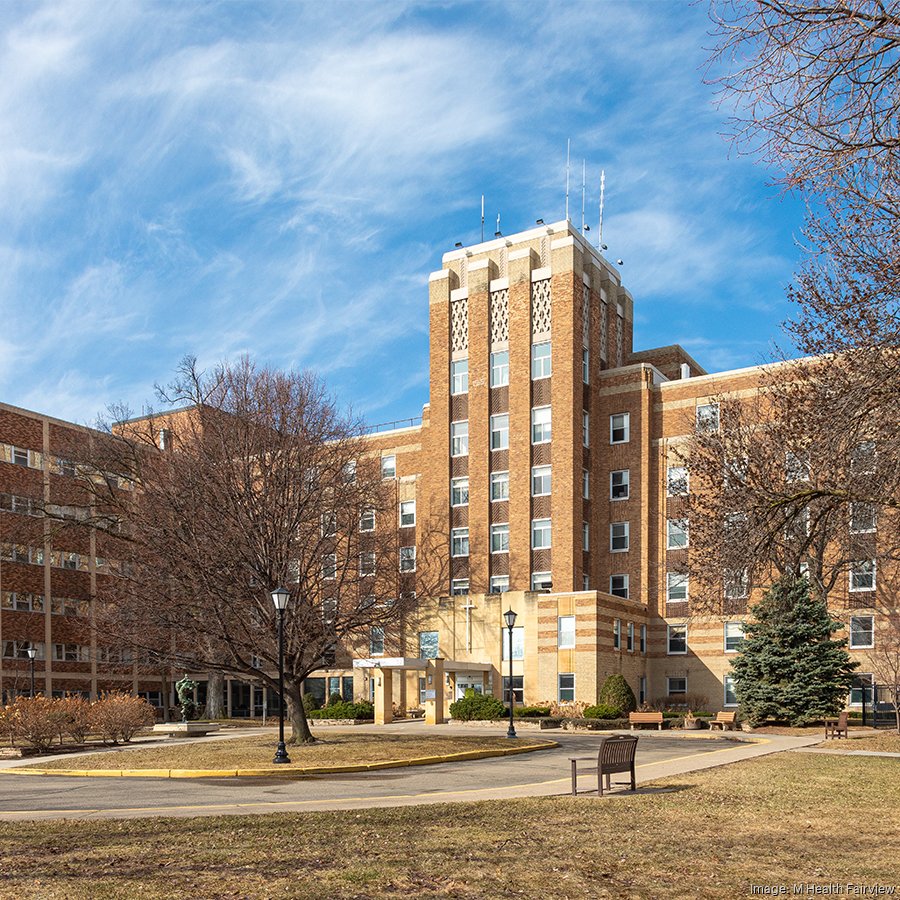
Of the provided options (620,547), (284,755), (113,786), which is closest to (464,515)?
(620,547)

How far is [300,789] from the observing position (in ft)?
63.6

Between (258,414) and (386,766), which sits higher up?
(258,414)

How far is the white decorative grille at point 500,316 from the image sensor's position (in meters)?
62.2

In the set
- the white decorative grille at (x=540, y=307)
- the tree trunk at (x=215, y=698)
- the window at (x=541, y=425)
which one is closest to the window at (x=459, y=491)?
Answer: the window at (x=541, y=425)

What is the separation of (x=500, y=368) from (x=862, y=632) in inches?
966

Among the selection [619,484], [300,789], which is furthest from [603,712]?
[300,789]

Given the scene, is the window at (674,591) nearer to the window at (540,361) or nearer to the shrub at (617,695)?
the shrub at (617,695)

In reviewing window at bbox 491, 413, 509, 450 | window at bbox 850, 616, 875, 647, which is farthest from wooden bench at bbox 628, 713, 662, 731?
window at bbox 491, 413, 509, 450

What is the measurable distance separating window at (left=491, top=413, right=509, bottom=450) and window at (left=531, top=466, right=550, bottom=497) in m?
2.54

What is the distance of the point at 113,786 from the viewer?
21.0m

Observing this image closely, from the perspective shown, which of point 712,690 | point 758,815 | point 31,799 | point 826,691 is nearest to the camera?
point 758,815

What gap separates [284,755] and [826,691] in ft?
79.5

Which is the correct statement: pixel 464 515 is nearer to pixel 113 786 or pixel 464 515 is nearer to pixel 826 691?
pixel 826 691

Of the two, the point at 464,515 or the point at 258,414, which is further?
the point at 464,515
